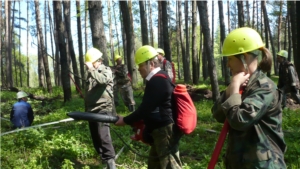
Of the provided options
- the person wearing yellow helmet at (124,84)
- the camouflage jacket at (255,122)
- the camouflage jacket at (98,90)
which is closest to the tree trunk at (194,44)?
the person wearing yellow helmet at (124,84)

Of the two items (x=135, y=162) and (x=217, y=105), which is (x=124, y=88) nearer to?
(x=135, y=162)

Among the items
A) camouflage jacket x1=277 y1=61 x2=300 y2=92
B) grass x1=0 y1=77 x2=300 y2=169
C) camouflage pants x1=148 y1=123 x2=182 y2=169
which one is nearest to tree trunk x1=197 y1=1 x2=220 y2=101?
camouflage jacket x1=277 y1=61 x2=300 y2=92

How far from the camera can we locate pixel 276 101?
2.15 meters

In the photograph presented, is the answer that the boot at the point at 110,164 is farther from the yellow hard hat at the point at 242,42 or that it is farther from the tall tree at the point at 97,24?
the yellow hard hat at the point at 242,42

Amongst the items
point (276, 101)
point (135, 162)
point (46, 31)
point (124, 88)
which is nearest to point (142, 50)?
point (276, 101)

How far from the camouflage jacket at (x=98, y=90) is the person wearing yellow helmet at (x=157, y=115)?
1879 millimetres

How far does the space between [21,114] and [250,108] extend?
7.07m

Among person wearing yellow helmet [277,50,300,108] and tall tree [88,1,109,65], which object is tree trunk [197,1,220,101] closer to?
person wearing yellow helmet [277,50,300,108]

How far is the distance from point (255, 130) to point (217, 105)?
0.33 meters

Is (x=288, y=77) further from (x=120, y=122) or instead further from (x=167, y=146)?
(x=120, y=122)

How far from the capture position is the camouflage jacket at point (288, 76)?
880 cm

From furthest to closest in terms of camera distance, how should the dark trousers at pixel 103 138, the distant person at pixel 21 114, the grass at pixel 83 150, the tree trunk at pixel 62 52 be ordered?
the tree trunk at pixel 62 52, the distant person at pixel 21 114, the grass at pixel 83 150, the dark trousers at pixel 103 138

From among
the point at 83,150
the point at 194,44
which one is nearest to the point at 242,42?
the point at 83,150

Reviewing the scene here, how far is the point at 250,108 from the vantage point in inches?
79.1
